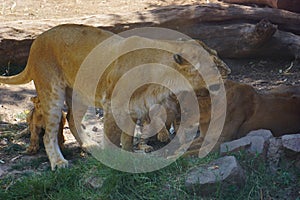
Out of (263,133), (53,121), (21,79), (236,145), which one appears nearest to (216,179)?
(236,145)

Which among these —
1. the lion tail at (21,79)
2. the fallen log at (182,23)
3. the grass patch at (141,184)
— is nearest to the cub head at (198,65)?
Result: the grass patch at (141,184)

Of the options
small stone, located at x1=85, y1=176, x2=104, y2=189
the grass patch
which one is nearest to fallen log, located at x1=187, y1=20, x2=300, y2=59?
the grass patch

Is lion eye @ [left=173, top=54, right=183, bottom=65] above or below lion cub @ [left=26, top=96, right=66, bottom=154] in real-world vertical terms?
above

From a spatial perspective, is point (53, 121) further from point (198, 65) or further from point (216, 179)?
point (216, 179)

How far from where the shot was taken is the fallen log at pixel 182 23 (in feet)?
26.0

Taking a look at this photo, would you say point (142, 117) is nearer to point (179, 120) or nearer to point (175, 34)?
point (179, 120)

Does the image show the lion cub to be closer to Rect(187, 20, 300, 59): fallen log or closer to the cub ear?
the cub ear

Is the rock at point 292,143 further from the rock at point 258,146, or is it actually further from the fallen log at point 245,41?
the fallen log at point 245,41

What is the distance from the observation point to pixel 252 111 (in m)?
5.13

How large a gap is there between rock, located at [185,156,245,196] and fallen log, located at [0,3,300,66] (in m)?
4.06

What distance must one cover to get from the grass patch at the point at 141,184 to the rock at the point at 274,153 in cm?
10

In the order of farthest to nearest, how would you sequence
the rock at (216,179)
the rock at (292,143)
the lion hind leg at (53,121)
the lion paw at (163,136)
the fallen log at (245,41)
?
the fallen log at (245,41), the lion paw at (163,136), the lion hind leg at (53,121), the rock at (292,143), the rock at (216,179)

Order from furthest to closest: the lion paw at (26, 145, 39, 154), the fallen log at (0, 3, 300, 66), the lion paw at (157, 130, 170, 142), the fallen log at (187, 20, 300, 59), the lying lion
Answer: the fallen log at (187, 20, 300, 59), the fallen log at (0, 3, 300, 66), the lion paw at (26, 145, 39, 154), the lion paw at (157, 130, 170, 142), the lying lion

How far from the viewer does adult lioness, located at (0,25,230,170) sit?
4758 mm
